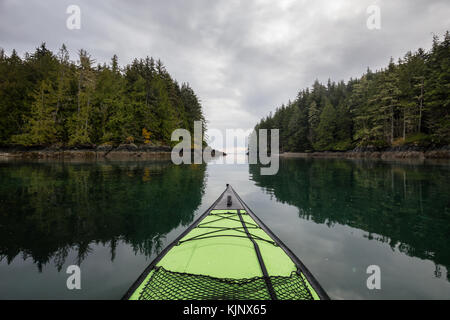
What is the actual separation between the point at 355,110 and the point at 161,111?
50168mm

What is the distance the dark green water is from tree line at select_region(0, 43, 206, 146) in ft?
121

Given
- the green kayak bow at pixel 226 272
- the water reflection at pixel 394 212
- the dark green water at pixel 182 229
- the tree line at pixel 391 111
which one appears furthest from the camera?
the tree line at pixel 391 111

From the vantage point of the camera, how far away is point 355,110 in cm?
5022

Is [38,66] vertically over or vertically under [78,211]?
over

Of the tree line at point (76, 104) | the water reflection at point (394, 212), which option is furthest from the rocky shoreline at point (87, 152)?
the water reflection at point (394, 212)

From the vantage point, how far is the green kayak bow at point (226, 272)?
2502 millimetres

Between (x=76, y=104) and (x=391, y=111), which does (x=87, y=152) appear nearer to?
(x=76, y=104)

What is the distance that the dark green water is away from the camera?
360cm

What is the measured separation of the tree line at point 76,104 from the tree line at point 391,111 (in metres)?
45.8

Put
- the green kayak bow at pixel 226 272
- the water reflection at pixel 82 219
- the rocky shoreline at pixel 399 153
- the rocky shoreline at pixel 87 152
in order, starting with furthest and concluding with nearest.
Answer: the rocky shoreline at pixel 87 152, the rocky shoreline at pixel 399 153, the water reflection at pixel 82 219, the green kayak bow at pixel 226 272

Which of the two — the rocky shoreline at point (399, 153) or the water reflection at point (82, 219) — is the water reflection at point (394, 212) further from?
the rocky shoreline at point (399, 153)
